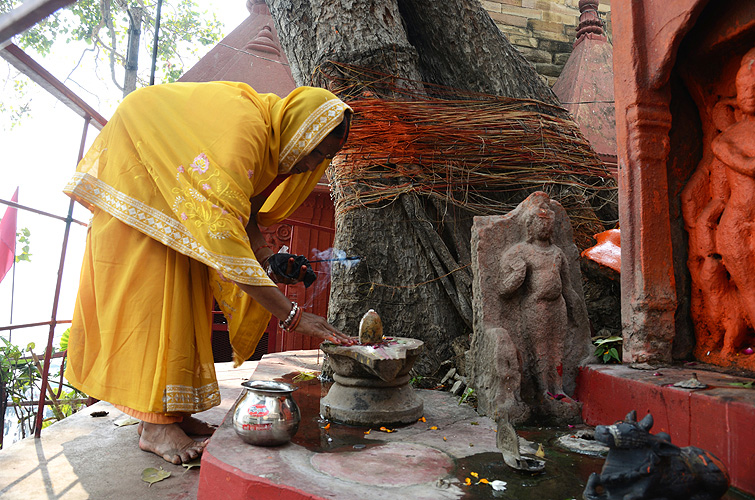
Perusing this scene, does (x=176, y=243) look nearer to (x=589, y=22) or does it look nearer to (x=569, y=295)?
(x=569, y=295)

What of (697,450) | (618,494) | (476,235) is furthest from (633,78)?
(618,494)

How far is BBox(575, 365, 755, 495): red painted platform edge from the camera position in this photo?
1724 millimetres

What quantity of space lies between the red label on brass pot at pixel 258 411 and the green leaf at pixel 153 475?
1.61 ft

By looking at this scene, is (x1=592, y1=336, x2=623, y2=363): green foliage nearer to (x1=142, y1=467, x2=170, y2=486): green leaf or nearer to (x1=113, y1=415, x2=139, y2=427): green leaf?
(x1=142, y1=467, x2=170, y2=486): green leaf

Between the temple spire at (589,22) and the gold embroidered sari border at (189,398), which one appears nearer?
the gold embroidered sari border at (189,398)

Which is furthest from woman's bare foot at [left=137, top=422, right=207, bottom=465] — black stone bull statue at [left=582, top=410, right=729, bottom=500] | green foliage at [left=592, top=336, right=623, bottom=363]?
green foliage at [left=592, top=336, right=623, bottom=363]

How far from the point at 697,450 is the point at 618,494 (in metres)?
0.29

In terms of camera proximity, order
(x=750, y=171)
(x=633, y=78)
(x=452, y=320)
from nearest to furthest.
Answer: (x=750, y=171) < (x=633, y=78) < (x=452, y=320)

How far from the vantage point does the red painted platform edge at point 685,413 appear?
1.72 m

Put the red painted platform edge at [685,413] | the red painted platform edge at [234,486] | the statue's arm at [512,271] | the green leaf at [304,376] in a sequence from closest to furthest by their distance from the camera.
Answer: the red painted platform edge at [234,486] → the red painted platform edge at [685,413] → the statue's arm at [512,271] → the green leaf at [304,376]

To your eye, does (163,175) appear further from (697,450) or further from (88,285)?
(697,450)

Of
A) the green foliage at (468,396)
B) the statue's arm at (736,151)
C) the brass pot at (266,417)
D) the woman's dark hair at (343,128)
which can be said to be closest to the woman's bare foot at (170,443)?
the brass pot at (266,417)

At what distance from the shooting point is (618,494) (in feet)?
4.70

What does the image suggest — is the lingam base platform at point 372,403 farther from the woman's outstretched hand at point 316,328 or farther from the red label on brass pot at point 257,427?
the red label on brass pot at point 257,427
